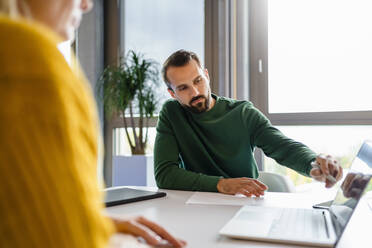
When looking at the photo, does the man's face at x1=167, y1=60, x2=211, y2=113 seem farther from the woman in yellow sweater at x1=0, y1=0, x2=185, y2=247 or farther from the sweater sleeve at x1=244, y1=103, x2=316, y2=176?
the woman in yellow sweater at x1=0, y1=0, x2=185, y2=247

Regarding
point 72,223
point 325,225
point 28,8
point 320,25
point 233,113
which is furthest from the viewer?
point 320,25

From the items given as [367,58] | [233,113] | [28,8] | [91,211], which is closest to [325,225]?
[91,211]

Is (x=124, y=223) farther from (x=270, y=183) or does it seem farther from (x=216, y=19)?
(x=216, y=19)


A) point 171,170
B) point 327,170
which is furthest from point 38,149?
point 171,170

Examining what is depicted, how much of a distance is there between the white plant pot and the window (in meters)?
1.01

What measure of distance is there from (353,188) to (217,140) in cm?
100

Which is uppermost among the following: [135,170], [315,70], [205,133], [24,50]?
[315,70]

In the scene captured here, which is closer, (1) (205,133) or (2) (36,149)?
(2) (36,149)

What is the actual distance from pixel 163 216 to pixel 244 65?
208 cm

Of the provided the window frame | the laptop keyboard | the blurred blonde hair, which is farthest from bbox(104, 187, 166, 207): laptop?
the window frame

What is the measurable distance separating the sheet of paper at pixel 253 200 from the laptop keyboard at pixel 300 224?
16 centimetres

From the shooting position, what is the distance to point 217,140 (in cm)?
185

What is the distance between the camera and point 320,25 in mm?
2680

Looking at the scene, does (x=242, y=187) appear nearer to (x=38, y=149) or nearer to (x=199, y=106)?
(x=199, y=106)
